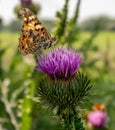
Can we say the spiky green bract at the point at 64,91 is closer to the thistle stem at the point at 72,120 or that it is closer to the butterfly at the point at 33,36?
the thistle stem at the point at 72,120

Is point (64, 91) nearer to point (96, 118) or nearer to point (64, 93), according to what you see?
point (64, 93)

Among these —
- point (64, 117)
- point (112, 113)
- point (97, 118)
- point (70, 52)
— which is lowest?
point (64, 117)

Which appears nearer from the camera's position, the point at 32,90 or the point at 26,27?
the point at 26,27

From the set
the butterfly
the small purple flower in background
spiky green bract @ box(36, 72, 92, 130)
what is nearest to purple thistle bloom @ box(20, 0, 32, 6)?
the small purple flower in background

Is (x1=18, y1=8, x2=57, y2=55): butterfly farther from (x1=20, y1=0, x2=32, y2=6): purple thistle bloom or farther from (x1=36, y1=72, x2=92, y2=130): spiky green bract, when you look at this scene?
(x1=20, y1=0, x2=32, y2=6): purple thistle bloom

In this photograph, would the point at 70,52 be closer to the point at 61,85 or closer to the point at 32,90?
the point at 61,85

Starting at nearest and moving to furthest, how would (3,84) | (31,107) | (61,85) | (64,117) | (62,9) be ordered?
(64,117) → (61,85) → (62,9) → (31,107) → (3,84)

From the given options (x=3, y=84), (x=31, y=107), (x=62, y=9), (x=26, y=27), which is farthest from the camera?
(x=3, y=84)

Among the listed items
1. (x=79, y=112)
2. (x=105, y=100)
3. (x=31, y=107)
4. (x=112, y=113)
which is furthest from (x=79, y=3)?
(x=112, y=113)
